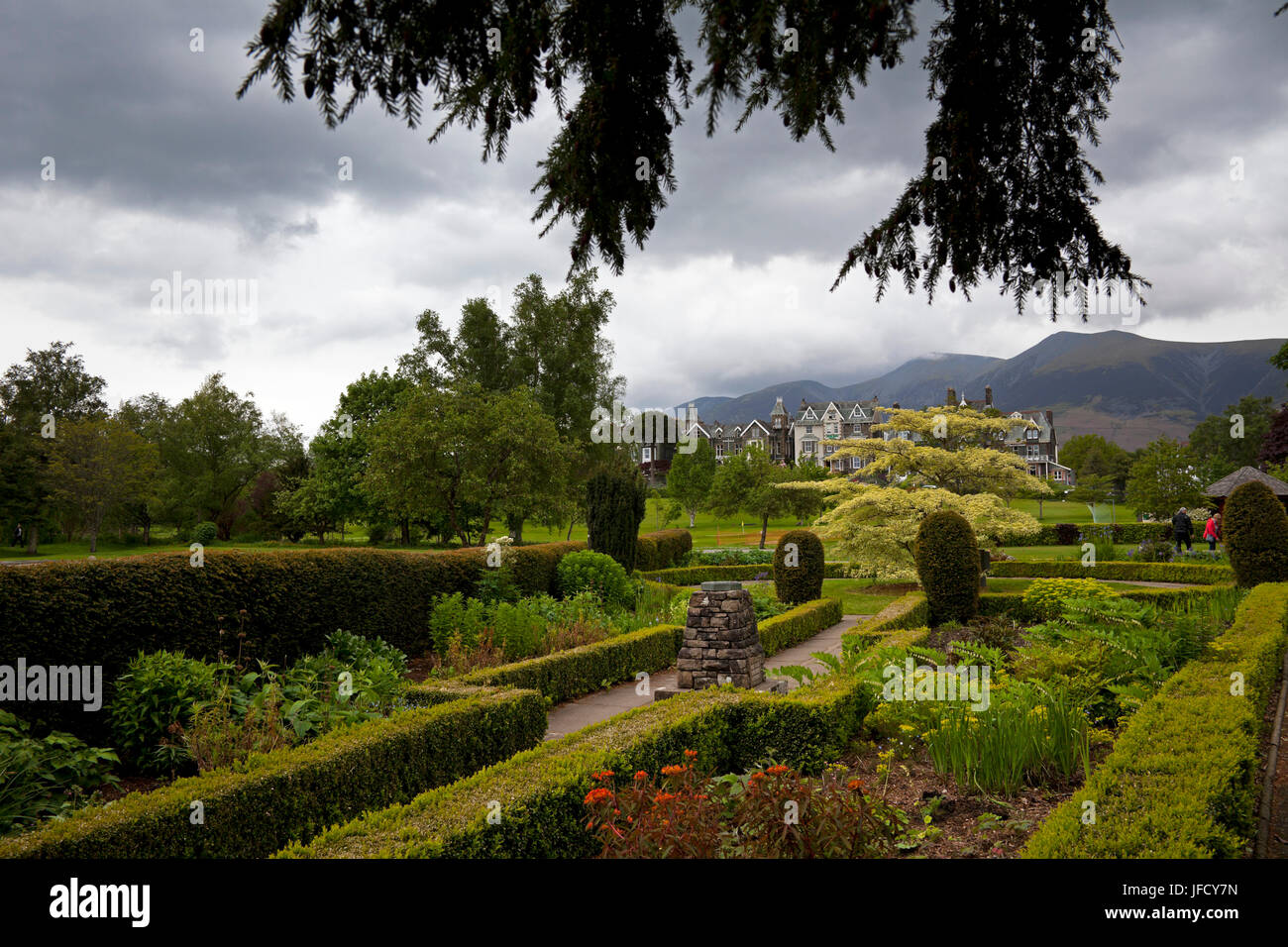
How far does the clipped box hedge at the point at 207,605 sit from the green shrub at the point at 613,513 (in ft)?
22.2

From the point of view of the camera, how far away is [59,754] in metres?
5.23

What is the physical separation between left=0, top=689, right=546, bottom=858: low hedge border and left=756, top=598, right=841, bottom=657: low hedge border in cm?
603

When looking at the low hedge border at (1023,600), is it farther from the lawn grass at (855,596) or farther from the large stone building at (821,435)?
the large stone building at (821,435)

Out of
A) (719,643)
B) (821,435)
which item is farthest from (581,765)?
(821,435)

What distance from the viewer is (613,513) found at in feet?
58.9

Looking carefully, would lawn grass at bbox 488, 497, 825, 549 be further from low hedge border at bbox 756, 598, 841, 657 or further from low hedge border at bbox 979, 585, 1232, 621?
low hedge border at bbox 756, 598, 841, 657

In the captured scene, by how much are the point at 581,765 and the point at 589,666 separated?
5.11m

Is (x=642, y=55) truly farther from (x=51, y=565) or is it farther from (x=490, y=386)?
(x=490, y=386)

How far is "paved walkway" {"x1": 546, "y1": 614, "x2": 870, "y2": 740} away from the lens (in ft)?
26.2

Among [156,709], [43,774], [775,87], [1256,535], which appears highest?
[775,87]

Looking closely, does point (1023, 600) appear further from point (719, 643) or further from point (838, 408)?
point (838, 408)

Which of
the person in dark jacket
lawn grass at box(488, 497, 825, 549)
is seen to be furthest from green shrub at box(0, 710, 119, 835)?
lawn grass at box(488, 497, 825, 549)
